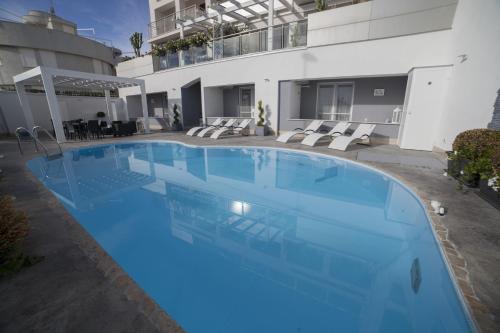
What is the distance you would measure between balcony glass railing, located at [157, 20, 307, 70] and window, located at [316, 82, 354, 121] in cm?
277

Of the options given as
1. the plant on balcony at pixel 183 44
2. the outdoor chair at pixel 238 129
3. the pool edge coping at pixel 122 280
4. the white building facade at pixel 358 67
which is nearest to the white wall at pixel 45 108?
the white building facade at pixel 358 67

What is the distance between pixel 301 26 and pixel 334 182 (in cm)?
886

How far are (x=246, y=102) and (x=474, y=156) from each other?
1262 cm

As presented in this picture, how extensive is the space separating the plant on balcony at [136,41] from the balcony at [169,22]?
569cm

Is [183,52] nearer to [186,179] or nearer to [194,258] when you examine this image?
[186,179]

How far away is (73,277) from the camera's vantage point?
8.16 feet

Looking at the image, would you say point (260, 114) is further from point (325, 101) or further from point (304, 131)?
point (325, 101)

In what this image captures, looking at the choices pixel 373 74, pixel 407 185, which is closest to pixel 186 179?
pixel 407 185

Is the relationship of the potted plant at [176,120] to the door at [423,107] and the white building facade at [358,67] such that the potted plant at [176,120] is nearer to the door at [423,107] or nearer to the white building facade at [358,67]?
the white building facade at [358,67]

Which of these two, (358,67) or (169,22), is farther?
(169,22)

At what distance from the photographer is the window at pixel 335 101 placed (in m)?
11.8

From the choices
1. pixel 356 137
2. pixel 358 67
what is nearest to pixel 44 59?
pixel 358 67

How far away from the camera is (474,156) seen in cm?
502

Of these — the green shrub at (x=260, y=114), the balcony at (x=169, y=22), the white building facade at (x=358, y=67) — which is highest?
the balcony at (x=169, y=22)
